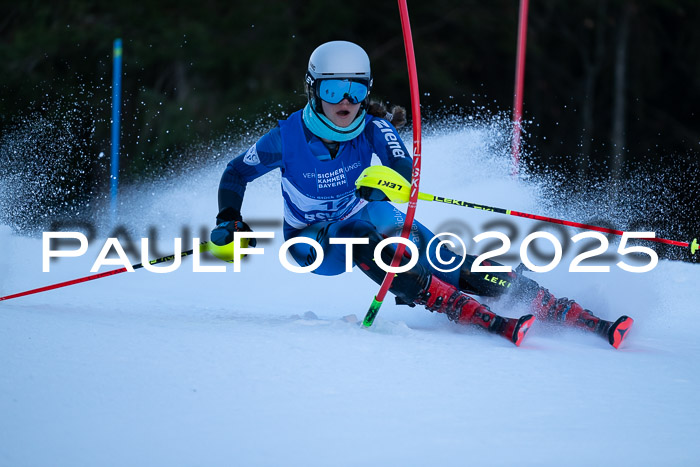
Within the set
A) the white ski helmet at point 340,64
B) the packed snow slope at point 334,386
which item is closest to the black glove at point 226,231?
the packed snow slope at point 334,386

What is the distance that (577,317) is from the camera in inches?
153

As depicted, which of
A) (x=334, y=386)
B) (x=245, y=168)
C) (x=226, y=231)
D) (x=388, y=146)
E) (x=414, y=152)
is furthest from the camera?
(x=245, y=168)

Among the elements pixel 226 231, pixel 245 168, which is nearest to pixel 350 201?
pixel 245 168

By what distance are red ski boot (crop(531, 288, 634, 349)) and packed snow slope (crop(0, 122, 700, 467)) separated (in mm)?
58

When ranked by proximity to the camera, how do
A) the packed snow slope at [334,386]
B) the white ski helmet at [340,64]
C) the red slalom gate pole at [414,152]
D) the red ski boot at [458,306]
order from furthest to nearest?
the white ski helmet at [340,64] → the red ski boot at [458,306] → the red slalom gate pole at [414,152] → the packed snow slope at [334,386]

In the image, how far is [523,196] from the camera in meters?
6.98

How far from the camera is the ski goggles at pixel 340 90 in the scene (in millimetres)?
3863

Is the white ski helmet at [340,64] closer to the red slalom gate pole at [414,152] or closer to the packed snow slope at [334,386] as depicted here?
the red slalom gate pole at [414,152]

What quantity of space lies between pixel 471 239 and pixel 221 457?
15.4ft

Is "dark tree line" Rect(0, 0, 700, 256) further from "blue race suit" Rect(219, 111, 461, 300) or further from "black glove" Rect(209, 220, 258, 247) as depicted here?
"black glove" Rect(209, 220, 258, 247)

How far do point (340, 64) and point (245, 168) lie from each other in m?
0.71

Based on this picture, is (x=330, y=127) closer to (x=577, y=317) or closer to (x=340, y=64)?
(x=340, y=64)

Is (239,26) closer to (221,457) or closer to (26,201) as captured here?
(26,201)

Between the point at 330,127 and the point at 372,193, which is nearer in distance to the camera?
the point at 372,193
